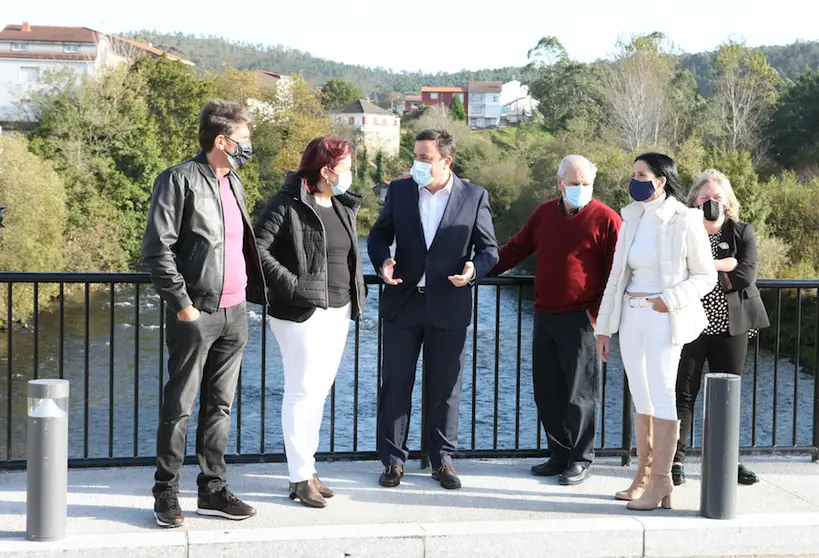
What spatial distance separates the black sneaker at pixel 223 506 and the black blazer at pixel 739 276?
2.97 m

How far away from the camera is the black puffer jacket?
5289mm

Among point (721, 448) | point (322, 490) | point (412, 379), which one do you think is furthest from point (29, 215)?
point (721, 448)

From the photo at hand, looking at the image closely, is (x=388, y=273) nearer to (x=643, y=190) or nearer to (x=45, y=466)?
(x=643, y=190)

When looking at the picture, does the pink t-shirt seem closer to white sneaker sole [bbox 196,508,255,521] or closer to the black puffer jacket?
the black puffer jacket

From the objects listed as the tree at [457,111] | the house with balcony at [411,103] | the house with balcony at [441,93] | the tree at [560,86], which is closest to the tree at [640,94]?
the tree at [560,86]

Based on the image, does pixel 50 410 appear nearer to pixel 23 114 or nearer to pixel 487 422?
pixel 487 422

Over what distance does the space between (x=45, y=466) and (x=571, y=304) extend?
299 cm

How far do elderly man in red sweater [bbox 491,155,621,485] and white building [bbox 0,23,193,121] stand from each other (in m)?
71.1

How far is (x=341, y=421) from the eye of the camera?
20.2 meters

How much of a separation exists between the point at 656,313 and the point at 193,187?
2.49 m

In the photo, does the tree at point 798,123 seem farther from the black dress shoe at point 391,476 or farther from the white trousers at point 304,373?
the white trousers at point 304,373

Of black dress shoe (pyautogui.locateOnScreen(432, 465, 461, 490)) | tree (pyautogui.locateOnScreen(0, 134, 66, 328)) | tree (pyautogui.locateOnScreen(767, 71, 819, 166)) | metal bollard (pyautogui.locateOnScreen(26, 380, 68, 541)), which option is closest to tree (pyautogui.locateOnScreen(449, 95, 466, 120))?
tree (pyautogui.locateOnScreen(767, 71, 819, 166))

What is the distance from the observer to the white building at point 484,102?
178m

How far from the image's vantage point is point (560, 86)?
107 metres
